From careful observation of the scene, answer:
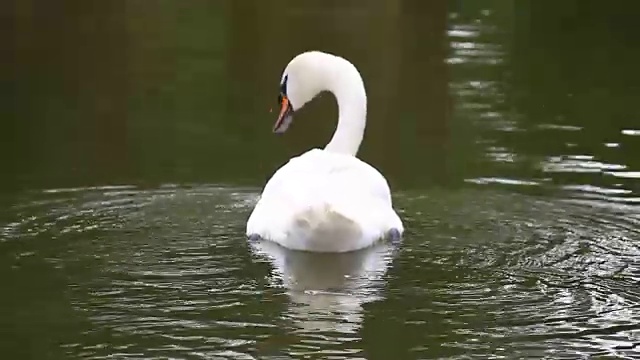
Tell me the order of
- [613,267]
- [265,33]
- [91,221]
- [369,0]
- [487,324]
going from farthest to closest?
[369,0] < [265,33] < [91,221] < [613,267] < [487,324]

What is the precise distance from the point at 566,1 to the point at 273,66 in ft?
49.9

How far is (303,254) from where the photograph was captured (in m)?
8.14

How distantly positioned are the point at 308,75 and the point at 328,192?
5.04ft

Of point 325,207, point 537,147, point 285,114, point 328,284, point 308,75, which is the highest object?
point 308,75

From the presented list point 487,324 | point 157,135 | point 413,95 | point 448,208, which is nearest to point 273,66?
point 413,95

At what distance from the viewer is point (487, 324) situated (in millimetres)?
6758

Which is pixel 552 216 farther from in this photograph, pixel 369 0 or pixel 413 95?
pixel 369 0

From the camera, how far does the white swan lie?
26.0 ft

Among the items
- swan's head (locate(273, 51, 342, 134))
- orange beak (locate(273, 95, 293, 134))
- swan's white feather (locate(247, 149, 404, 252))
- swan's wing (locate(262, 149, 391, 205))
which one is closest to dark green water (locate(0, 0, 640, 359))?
swan's white feather (locate(247, 149, 404, 252))

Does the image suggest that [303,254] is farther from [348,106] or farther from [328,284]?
[348,106]

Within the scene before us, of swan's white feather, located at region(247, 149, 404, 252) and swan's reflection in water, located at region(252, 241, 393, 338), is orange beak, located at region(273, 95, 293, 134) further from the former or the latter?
swan's reflection in water, located at region(252, 241, 393, 338)

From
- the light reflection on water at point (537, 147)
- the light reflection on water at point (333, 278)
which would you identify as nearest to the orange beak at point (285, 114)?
the light reflection on water at point (333, 278)

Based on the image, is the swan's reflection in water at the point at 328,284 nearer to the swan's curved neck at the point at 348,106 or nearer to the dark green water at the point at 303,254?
the dark green water at the point at 303,254

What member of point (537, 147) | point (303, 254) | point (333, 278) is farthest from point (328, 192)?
point (537, 147)
